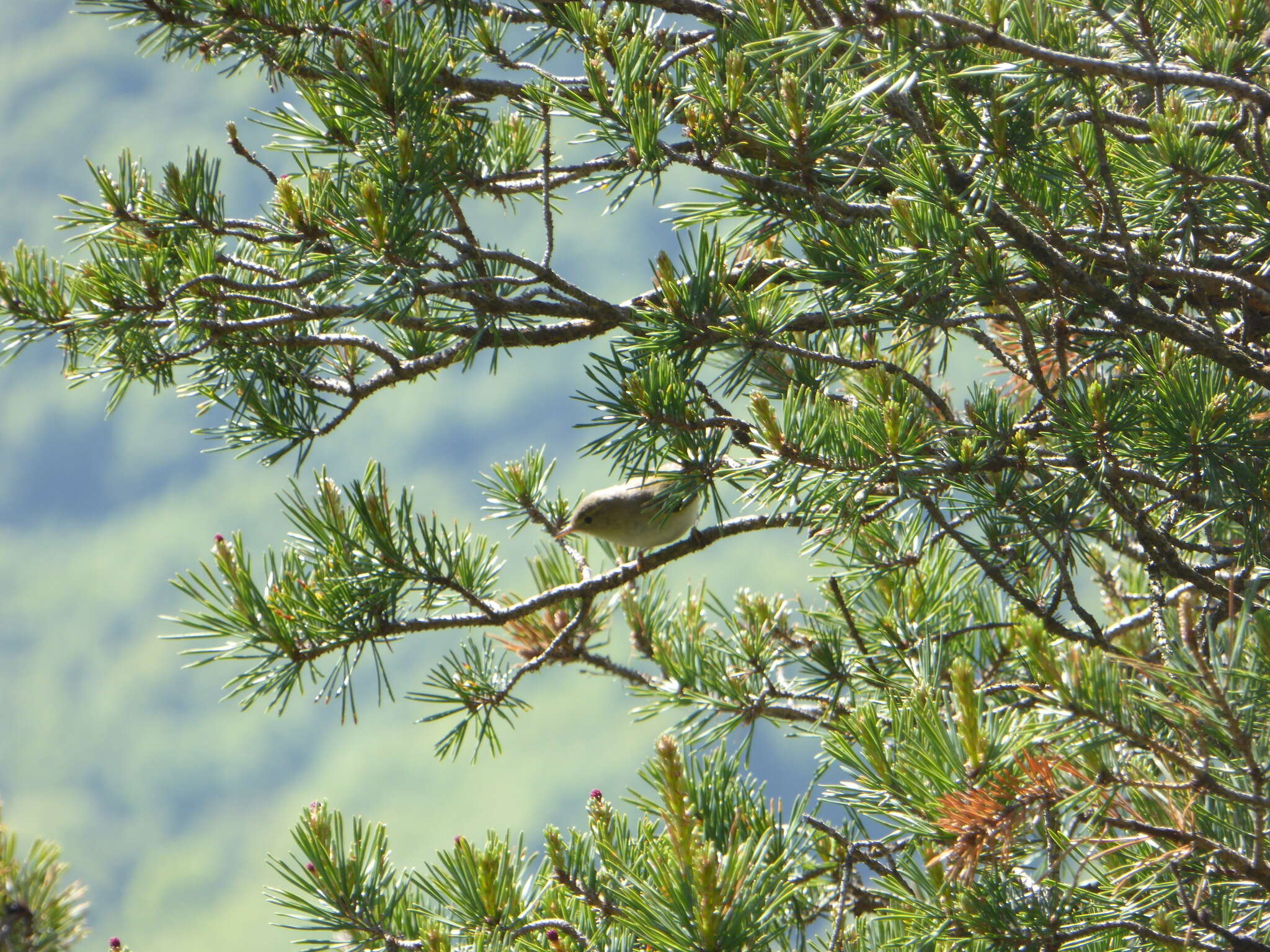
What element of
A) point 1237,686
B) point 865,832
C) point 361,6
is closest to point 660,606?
point 865,832

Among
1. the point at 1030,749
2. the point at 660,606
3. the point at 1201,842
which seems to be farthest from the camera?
the point at 660,606

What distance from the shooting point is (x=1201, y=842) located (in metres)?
0.74

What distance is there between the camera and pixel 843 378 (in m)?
1.28

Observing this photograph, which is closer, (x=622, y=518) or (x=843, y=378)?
(x=843, y=378)

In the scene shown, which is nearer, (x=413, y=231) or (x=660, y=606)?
(x=413, y=231)

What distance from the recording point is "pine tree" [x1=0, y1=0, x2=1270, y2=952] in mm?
802

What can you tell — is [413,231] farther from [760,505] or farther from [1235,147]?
[1235,147]

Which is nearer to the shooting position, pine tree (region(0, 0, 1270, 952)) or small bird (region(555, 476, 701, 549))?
pine tree (region(0, 0, 1270, 952))

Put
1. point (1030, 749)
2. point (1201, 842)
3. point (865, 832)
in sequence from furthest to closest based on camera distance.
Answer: point (865, 832)
point (1030, 749)
point (1201, 842)

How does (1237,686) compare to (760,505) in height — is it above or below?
below

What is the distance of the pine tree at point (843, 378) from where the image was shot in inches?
31.6

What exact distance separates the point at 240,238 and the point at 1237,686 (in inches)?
48.0

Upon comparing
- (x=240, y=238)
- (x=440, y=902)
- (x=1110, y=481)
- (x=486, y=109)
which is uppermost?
(x=486, y=109)

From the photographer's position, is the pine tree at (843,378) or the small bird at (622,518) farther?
the small bird at (622,518)
